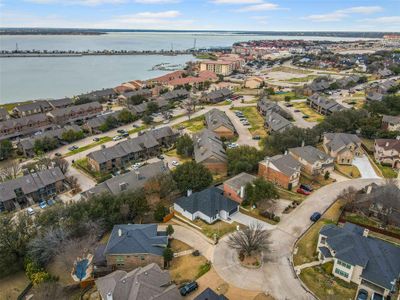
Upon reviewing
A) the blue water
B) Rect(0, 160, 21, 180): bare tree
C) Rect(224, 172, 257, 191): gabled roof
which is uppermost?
Rect(224, 172, 257, 191): gabled roof

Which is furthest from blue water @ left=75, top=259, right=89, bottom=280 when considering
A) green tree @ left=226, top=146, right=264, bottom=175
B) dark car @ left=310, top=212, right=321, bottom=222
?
dark car @ left=310, top=212, right=321, bottom=222

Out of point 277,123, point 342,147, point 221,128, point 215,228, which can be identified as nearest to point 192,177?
point 215,228

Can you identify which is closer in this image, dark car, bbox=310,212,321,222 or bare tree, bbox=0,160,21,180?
dark car, bbox=310,212,321,222

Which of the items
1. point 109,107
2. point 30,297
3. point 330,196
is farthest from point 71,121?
point 330,196

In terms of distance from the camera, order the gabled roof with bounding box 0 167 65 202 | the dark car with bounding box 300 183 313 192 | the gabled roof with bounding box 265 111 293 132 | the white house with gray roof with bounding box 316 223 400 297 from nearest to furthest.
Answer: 1. the white house with gray roof with bounding box 316 223 400 297
2. the dark car with bounding box 300 183 313 192
3. the gabled roof with bounding box 0 167 65 202
4. the gabled roof with bounding box 265 111 293 132

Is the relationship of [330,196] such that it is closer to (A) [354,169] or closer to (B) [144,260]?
(A) [354,169]

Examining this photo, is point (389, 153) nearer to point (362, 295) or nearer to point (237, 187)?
point (237, 187)

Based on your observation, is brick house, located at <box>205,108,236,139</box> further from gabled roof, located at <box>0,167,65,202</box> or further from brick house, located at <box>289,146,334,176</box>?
gabled roof, located at <box>0,167,65,202</box>
